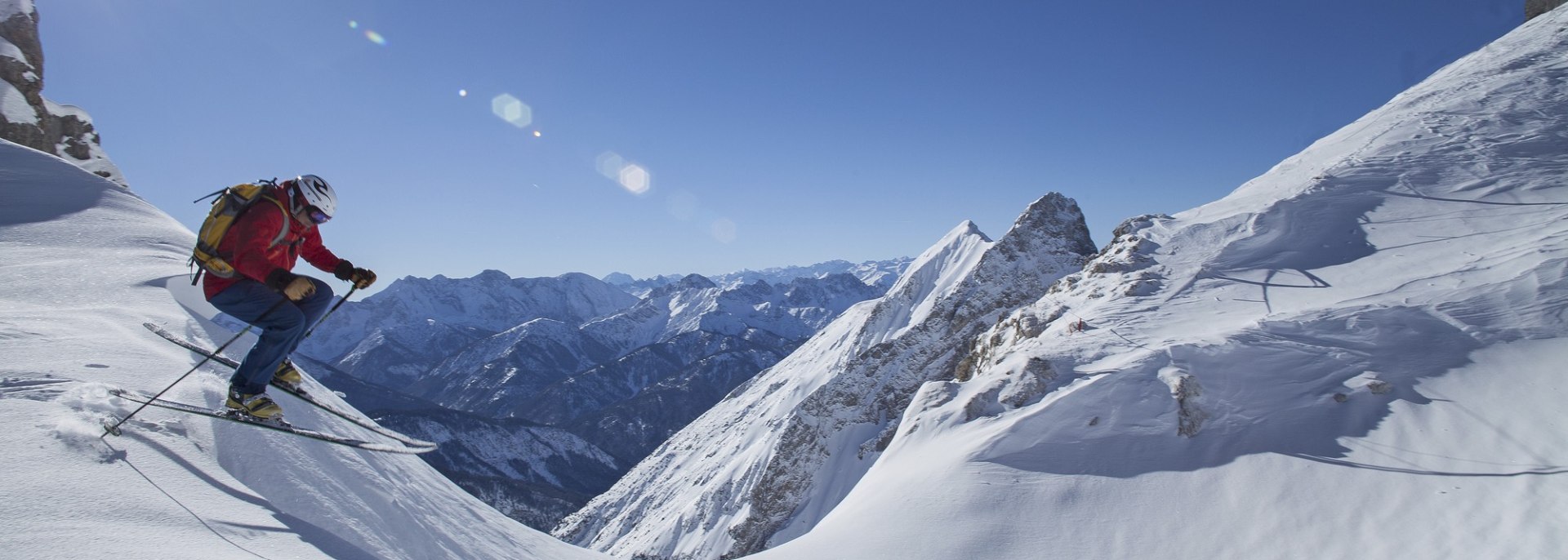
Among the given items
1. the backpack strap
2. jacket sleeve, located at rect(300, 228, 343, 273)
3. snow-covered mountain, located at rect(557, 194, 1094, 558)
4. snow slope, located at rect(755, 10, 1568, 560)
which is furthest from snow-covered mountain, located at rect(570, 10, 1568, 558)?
snow-covered mountain, located at rect(557, 194, 1094, 558)

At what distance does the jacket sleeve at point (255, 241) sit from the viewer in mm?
6395

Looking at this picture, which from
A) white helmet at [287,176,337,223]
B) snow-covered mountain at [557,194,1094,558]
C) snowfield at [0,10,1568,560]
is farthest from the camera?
snow-covered mountain at [557,194,1094,558]

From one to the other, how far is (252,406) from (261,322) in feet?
3.02

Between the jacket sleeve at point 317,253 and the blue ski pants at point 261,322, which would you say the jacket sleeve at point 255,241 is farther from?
the jacket sleeve at point 317,253

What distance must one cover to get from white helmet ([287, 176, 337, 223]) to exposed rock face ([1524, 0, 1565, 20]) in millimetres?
81855

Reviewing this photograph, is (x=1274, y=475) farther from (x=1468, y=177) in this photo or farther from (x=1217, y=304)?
(x=1468, y=177)

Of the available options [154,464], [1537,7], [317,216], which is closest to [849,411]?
[1537,7]

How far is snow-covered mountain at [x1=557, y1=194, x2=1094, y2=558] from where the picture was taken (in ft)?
264

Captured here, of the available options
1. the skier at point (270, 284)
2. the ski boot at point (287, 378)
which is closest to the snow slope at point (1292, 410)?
the ski boot at point (287, 378)

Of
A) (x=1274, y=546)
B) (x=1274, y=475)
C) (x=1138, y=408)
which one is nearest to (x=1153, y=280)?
(x=1138, y=408)

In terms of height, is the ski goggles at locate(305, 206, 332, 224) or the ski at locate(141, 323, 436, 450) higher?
the ski goggles at locate(305, 206, 332, 224)

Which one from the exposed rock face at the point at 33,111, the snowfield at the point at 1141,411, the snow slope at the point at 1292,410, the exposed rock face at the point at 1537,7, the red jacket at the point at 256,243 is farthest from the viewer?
the exposed rock face at the point at 1537,7

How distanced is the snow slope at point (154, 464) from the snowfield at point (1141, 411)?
1.4 inches

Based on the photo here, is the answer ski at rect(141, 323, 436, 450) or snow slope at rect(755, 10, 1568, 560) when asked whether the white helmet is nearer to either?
ski at rect(141, 323, 436, 450)
